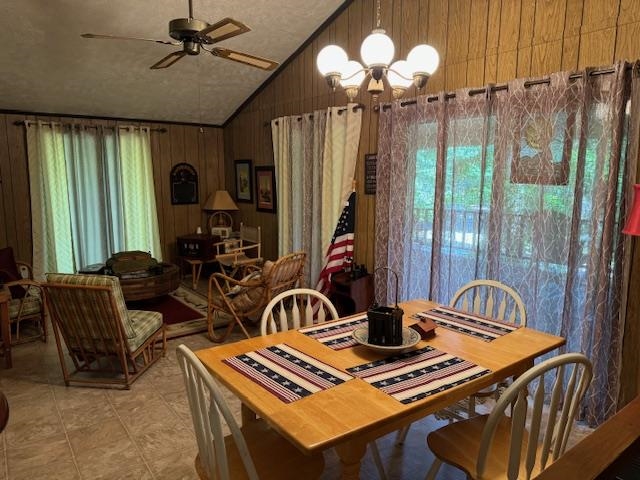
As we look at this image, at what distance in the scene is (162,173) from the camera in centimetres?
607

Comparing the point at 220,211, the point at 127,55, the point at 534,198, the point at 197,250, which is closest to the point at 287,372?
the point at 534,198

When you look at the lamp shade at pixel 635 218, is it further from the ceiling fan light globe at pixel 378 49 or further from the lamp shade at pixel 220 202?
the lamp shade at pixel 220 202

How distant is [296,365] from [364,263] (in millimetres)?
2586

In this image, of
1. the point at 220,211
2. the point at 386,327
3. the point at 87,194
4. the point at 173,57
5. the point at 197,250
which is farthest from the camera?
the point at 220,211

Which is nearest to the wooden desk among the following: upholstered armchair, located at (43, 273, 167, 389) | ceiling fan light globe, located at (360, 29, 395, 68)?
upholstered armchair, located at (43, 273, 167, 389)

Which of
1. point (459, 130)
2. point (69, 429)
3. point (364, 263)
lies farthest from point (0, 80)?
point (459, 130)

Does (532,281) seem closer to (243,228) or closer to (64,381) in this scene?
(64,381)

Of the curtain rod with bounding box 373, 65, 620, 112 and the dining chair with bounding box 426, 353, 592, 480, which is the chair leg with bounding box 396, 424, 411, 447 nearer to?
the dining chair with bounding box 426, 353, 592, 480

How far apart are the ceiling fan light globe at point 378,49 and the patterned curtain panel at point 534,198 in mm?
1307

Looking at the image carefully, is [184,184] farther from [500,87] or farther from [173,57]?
[500,87]

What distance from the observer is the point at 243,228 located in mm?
6039

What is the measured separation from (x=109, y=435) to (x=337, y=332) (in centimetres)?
156

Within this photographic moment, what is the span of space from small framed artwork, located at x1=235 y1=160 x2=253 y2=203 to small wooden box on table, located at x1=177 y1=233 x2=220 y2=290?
708mm

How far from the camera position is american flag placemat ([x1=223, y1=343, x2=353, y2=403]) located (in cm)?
155
